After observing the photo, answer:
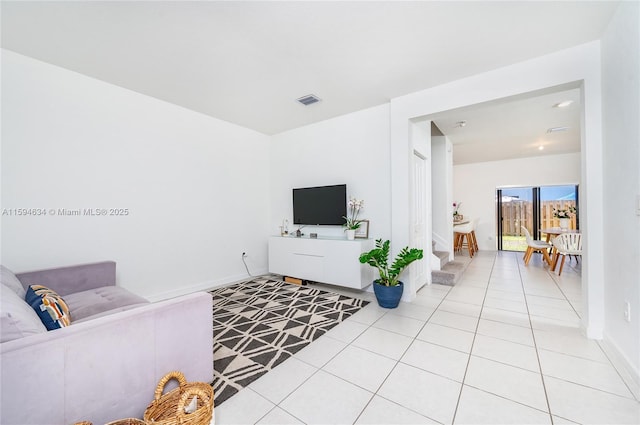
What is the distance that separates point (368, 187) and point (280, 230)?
192 cm

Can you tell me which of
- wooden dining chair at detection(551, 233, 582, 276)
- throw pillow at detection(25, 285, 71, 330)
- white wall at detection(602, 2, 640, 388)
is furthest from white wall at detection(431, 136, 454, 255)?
throw pillow at detection(25, 285, 71, 330)

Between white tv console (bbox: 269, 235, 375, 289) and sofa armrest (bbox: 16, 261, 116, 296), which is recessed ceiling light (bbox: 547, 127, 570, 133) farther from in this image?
sofa armrest (bbox: 16, 261, 116, 296)

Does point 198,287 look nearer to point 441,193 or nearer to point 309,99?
point 309,99

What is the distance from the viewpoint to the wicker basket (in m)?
1.14

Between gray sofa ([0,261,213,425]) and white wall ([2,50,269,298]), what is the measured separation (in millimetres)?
1135

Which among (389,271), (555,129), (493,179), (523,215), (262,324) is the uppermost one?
(555,129)

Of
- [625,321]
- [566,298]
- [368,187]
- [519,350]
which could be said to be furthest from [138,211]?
[566,298]

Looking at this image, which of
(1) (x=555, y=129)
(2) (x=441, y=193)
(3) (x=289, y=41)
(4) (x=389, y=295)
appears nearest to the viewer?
(3) (x=289, y=41)

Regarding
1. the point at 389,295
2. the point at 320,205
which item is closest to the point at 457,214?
the point at 320,205

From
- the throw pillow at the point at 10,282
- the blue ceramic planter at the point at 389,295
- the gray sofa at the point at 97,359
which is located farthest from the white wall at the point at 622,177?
the throw pillow at the point at 10,282

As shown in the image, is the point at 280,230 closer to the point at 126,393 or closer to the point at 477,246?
the point at 126,393

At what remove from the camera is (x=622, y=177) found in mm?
1847

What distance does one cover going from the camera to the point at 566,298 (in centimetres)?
325

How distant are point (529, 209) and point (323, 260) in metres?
6.94
